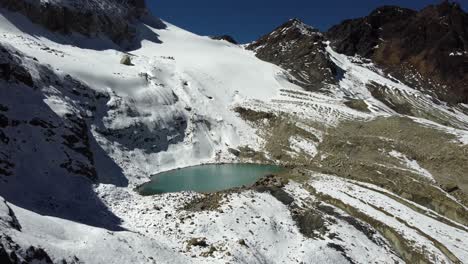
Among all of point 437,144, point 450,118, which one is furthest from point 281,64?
point 437,144

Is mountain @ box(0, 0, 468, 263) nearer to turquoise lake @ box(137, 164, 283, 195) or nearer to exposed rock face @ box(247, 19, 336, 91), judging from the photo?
exposed rock face @ box(247, 19, 336, 91)

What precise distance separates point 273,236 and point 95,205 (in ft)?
38.7

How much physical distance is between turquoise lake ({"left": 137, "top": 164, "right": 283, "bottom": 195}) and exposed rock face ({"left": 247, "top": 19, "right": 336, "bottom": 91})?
107 ft

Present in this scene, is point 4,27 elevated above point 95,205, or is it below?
above

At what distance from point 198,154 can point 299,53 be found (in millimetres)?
50370

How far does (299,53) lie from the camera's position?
88.4m

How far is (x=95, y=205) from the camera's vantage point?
2644 cm

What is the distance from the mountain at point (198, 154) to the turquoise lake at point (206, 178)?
1.36m

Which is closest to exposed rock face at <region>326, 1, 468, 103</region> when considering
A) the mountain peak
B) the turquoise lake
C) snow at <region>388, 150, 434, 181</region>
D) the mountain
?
the mountain peak

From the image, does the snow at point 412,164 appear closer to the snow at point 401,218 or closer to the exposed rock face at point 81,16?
the snow at point 401,218

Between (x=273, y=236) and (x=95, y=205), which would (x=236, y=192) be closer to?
(x=273, y=236)

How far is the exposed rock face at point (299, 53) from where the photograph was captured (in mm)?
78125

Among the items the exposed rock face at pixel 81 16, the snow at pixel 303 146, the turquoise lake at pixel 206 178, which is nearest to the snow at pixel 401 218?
the turquoise lake at pixel 206 178

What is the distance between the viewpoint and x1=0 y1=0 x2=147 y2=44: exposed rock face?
57281 mm
